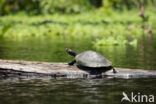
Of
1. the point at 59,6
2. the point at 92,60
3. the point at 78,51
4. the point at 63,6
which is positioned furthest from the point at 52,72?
the point at 59,6

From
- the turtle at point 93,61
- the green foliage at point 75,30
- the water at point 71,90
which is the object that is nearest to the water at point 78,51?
the turtle at point 93,61

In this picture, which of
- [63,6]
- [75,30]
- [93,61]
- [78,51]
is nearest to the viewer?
[93,61]

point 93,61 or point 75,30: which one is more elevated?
point 75,30

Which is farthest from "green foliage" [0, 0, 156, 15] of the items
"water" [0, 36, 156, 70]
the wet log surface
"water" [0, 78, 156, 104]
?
"water" [0, 78, 156, 104]

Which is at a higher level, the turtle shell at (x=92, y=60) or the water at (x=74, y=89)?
the turtle shell at (x=92, y=60)

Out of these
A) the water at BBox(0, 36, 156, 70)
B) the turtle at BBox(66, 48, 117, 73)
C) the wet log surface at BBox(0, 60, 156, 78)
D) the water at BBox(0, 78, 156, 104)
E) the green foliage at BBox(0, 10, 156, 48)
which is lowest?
the water at BBox(0, 78, 156, 104)

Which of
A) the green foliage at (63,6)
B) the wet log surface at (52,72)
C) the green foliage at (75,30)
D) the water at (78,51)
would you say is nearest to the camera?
the wet log surface at (52,72)

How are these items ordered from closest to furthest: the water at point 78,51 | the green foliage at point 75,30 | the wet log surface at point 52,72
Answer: the wet log surface at point 52,72
the water at point 78,51
the green foliage at point 75,30

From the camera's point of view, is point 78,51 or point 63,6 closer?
point 78,51

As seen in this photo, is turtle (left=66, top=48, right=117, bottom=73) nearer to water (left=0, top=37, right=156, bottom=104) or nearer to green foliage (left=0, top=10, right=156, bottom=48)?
water (left=0, top=37, right=156, bottom=104)

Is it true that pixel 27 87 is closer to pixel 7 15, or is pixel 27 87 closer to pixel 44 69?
pixel 44 69

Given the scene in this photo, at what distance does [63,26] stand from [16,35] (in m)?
3.31

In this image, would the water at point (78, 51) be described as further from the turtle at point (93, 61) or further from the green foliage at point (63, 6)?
the green foliage at point (63, 6)

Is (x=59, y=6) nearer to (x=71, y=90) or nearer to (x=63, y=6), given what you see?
(x=63, y=6)
